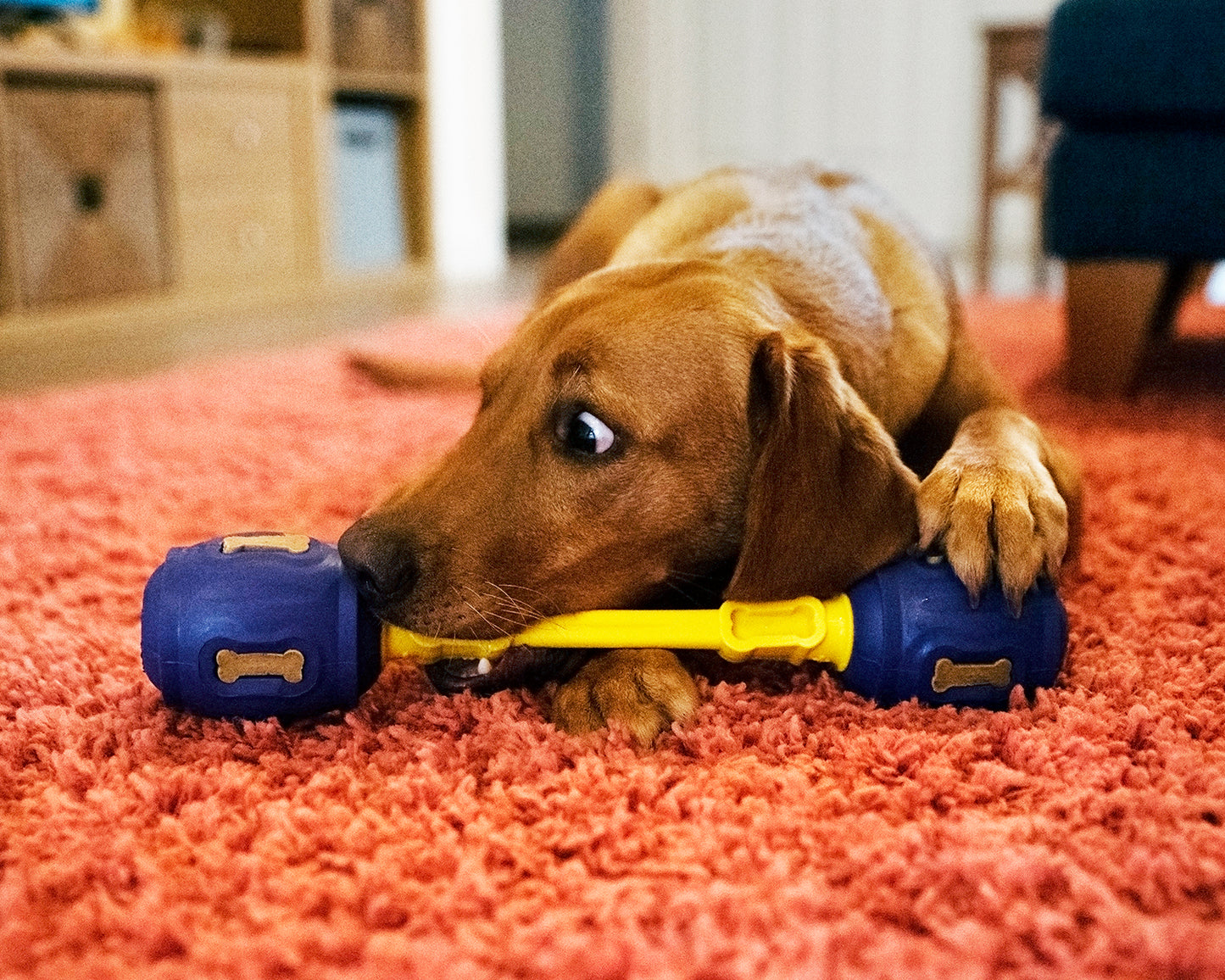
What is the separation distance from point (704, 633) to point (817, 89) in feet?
24.8

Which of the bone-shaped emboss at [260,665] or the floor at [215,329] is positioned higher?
the bone-shaped emboss at [260,665]

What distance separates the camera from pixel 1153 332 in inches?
150

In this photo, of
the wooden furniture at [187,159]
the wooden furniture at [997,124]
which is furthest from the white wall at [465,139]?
the wooden furniture at [997,124]

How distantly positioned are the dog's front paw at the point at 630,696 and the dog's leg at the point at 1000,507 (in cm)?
32

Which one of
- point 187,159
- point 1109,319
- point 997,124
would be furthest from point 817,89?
point 1109,319

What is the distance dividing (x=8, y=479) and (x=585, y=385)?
1510 mm

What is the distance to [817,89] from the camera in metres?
8.22

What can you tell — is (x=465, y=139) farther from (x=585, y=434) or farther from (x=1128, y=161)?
(x=585, y=434)

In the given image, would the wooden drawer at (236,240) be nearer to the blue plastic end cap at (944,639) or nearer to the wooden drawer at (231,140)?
the wooden drawer at (231,140)

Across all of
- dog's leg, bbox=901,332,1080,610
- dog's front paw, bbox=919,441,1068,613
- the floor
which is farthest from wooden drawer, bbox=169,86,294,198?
dog's front paw, bbox=919,441,1068,613

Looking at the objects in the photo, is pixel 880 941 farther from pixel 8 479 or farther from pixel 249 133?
pixel 249 133

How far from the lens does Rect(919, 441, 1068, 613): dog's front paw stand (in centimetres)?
131

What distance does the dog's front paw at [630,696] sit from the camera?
4.22 ft

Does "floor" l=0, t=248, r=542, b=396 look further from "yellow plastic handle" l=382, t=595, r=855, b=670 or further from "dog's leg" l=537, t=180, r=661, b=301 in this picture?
"yellow plastic handle" l=382, t=595, r=855, b=670
